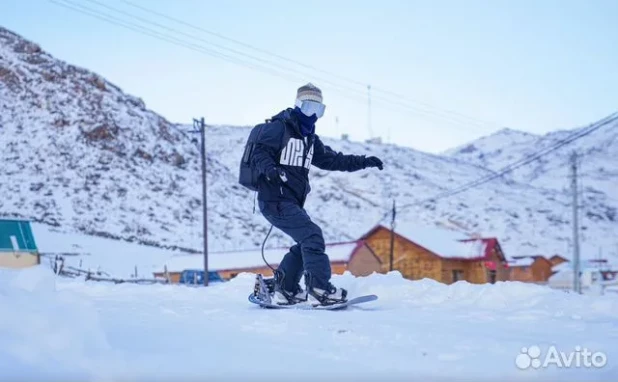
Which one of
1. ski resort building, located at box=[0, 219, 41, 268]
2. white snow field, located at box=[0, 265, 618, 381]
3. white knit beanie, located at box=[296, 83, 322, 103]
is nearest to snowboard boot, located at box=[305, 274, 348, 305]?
white snow field, located at box=[0, 265, 618, 381]

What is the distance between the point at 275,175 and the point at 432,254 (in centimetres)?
3505

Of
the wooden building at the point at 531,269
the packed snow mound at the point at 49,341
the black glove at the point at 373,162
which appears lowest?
the wooden building at the point at 531,269

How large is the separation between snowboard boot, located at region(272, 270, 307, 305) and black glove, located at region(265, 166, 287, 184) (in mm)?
947

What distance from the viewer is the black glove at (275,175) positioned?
501cm

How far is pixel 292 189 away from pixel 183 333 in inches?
92.7

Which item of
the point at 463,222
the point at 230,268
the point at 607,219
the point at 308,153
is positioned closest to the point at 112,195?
the point at 230,268

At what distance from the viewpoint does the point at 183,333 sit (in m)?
3.34

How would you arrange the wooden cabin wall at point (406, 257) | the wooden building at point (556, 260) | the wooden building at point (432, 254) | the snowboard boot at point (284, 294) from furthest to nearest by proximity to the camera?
the wooden building at point (556, 260) < the wooden building at point (432, 254) < the wooden cabin wall at point (406, 257) < the snowboard boot at point (284, 294)

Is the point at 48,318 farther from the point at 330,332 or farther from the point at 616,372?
the point at 616,372

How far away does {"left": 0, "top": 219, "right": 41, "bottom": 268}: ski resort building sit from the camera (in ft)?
52.9

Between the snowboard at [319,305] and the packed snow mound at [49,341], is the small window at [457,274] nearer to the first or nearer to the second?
the snowboard at [319,305]

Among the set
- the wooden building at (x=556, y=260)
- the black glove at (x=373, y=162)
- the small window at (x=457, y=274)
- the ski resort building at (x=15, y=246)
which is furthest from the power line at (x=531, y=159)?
the ski resort building at (x=15, y=246)

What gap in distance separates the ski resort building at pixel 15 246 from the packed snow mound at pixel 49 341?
14334 millimetres

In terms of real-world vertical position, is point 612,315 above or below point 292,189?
below
